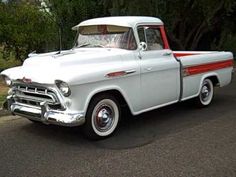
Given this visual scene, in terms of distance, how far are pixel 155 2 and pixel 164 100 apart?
8.14m

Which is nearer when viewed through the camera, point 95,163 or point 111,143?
point 95,163

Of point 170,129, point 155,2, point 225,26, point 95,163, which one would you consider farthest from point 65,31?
point 95,163

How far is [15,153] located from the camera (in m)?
5.25

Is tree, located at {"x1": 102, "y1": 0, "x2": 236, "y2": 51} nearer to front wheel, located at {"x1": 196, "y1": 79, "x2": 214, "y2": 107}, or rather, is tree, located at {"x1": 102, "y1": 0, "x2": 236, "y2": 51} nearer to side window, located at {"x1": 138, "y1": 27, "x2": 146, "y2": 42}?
front wheel, located at {"x1": 196, "y1": 79, "x2": 214, "y2": 107}

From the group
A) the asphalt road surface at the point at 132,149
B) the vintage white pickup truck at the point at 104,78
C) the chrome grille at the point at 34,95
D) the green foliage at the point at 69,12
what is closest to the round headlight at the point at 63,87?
the vintage white pickup truck at the point at 104,78

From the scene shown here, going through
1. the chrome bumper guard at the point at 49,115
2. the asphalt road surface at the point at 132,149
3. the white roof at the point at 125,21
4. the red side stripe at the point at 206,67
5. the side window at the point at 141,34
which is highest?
the white roof at the point at 125,21

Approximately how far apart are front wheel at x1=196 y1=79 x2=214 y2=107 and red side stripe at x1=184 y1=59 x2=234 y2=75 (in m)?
0.28

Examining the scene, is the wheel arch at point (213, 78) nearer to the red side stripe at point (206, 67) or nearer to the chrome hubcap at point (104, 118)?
the red side stripe at point (206, 67)

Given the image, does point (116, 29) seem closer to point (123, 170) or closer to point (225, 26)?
point (123, 170)

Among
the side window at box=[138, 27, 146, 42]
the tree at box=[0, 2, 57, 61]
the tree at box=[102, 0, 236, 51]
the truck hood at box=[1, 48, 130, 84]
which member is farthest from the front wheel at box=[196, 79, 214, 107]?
the tree at box=[102, 0, 236, 51]

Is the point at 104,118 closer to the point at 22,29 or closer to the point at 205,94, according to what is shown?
the point at 205,94

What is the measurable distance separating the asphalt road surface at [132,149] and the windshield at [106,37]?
1337 millimetres

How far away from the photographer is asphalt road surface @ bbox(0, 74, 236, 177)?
458 cm

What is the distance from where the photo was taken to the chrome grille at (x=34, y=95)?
5.49 metres
